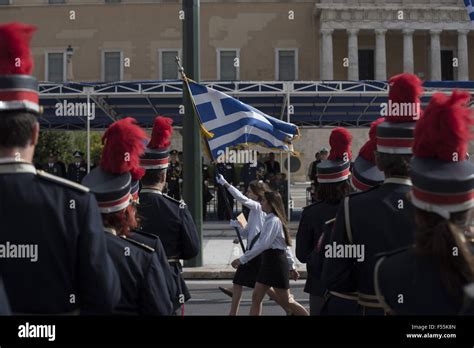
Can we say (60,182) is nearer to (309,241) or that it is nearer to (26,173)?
(26,173)

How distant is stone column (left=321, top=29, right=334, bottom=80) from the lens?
61.2 metres

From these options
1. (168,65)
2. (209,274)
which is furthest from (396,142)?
(168,65)

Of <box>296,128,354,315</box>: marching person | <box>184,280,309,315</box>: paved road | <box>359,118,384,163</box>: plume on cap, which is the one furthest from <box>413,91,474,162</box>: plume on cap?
<box>184,280,309,315</box>: paved road

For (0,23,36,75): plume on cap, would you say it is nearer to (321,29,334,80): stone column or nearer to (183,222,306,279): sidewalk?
(183,222,306,279): sidewalk

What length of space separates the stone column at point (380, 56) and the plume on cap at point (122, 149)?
60.0 m

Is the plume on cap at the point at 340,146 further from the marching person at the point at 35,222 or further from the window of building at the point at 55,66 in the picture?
the window of building at the point at 55,66

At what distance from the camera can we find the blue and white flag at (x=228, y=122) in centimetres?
1167

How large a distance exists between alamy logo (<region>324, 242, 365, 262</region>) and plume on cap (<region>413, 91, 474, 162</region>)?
Answer: 1107 millimetres

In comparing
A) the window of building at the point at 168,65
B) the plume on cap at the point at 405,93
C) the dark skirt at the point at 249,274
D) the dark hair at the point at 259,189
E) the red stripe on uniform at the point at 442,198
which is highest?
the window of building at the point at 168,65

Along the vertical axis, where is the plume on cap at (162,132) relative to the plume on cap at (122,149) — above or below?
above

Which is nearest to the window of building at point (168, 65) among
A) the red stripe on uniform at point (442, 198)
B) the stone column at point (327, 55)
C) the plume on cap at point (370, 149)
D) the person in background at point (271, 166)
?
the stone column at point (327, 55)


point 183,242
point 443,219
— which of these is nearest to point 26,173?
point 443,219

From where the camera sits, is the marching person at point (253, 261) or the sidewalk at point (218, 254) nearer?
the marching person at point (253, 261)

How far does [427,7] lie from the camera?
2429 inches
